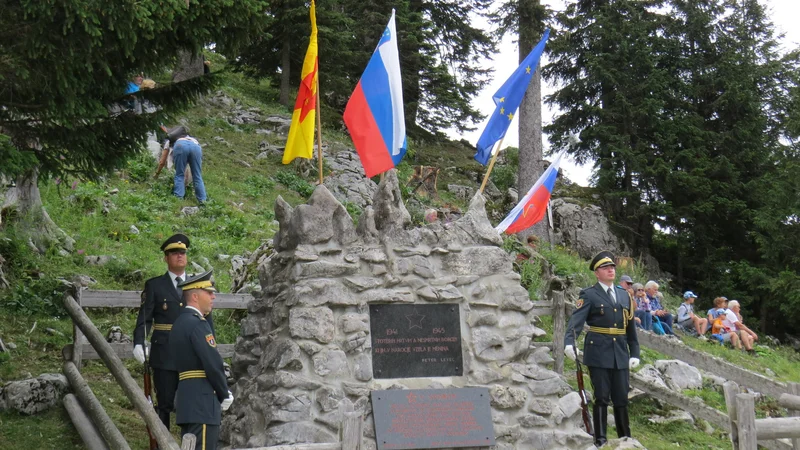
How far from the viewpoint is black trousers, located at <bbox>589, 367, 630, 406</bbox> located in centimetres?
744

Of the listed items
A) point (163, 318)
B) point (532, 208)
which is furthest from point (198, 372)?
point (532, 208)

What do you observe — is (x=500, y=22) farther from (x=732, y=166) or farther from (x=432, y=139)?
(x=732, y=166)

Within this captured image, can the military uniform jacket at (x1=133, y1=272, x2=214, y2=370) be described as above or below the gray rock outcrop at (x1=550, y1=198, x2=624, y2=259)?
below

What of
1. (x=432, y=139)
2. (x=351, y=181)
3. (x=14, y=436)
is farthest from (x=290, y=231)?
(x=432, y=139)

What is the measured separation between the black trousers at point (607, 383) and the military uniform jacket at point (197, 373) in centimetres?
357

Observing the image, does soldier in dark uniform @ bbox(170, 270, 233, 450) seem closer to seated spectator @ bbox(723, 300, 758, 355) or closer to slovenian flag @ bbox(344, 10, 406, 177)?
slovenian flag @ bbox(344, 10, 406, 177)

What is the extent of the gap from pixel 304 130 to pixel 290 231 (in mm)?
1166

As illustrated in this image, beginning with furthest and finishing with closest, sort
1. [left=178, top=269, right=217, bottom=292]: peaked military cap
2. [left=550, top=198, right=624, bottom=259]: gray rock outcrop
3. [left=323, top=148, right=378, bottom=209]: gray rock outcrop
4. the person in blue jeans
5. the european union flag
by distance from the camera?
[left=550, top=198, right=624, bottom=259]: gray rock outcrop, [left=323, top=148, right=378, bottom=209]: gray rock outcrop, the person in blue jeans, the european union flag, [left=178, top=269, right=217, bottom=292]: peaked military cap

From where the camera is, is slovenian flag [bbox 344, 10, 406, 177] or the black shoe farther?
slovenian flag [bbox 344, 10, 406, 177]

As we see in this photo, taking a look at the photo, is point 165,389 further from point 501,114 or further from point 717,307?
point 717,307

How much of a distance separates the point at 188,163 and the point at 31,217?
3.78 meters

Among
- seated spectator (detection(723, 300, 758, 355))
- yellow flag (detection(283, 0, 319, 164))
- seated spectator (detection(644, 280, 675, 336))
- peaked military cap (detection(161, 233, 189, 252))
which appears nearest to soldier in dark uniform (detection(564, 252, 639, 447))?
yellow flag (detection(283, 0, 319, 164))

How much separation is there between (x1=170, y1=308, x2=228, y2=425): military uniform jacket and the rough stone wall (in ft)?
2.25

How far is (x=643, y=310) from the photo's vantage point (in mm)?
13070
